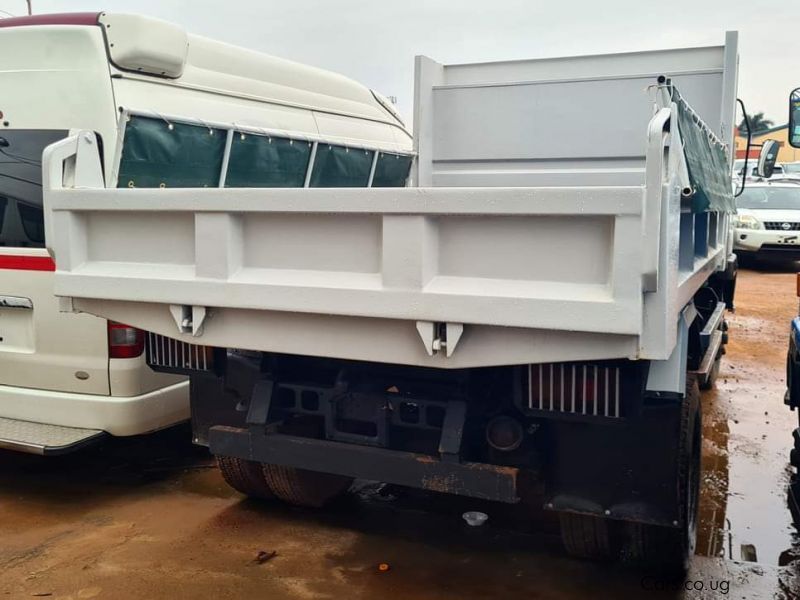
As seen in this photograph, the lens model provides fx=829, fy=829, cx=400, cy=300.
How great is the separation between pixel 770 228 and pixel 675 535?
12637 millimetres

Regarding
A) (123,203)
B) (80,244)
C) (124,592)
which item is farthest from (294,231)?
(124,592)

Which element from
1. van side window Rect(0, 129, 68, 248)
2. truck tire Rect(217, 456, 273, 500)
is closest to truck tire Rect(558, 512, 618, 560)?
truck tire Rect(217, 456, 273, 500)

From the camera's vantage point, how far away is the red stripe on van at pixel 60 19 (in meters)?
4.28

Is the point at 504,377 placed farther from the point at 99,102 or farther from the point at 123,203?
the point at 99,102

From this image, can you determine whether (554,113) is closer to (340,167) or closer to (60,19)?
(340,167)

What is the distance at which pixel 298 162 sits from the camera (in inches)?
187

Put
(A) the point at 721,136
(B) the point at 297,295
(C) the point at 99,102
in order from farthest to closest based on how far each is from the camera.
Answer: (A) the point at 721,136, (C) the point at 99,102, (B) the point at 297,295

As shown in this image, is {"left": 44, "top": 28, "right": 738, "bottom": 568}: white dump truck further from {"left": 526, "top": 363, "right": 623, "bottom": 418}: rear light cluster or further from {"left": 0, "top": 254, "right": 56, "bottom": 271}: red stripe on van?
{"left": 0, "top": 254, "right": 56, "bottom": 271}: red stripe on van

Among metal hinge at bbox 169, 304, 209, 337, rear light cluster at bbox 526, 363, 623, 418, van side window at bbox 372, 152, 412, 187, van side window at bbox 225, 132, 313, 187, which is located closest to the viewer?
rear light cluster at bbox 526, 363, 623, 418

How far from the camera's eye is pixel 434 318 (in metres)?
2.70

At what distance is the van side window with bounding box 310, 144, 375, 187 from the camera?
4.95 metres

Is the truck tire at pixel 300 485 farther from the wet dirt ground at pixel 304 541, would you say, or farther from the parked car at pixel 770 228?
the parked car at pixel 770 228

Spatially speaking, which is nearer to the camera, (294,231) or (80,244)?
(294,231)

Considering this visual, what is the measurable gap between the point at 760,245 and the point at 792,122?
36.3 feet
